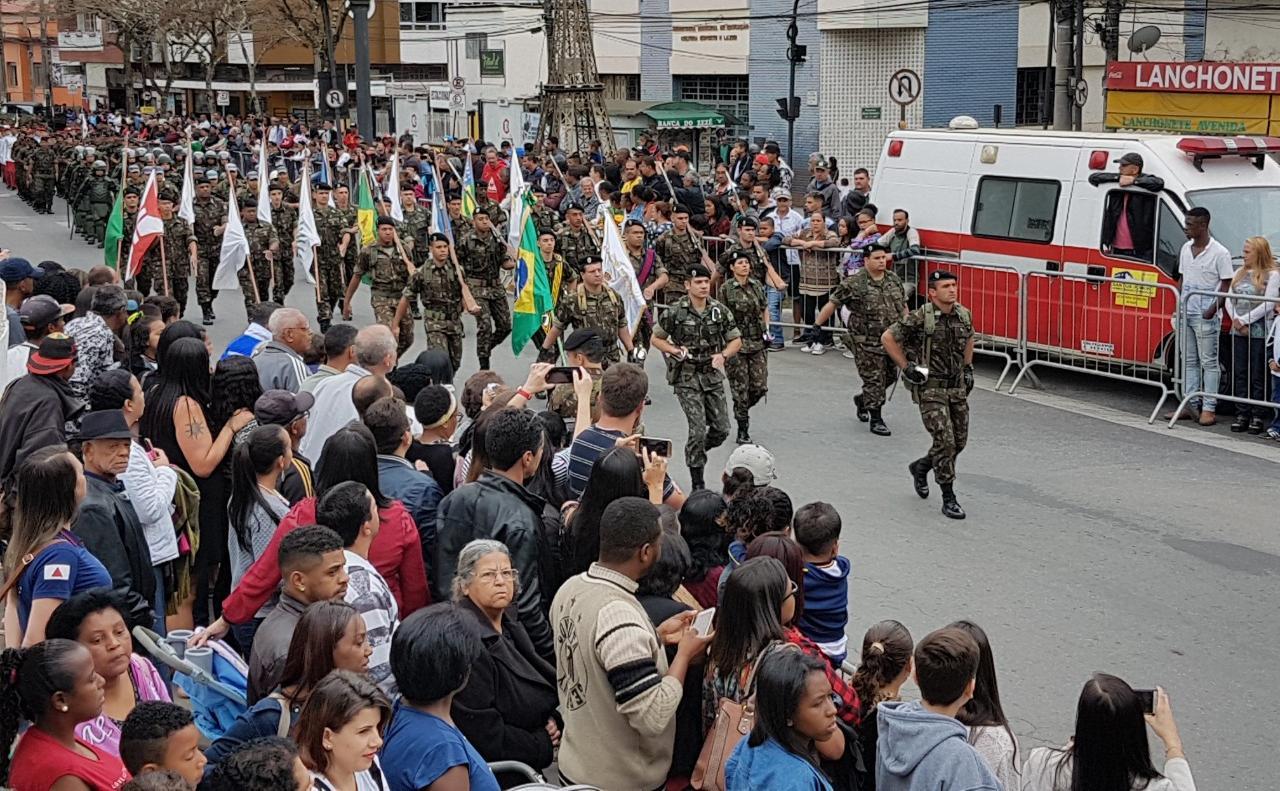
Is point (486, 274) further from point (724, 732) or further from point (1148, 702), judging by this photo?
point (1148, 702)

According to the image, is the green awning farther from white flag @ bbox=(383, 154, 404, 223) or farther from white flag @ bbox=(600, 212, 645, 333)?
white flag @ bbox=(600, 212, 645, 333)

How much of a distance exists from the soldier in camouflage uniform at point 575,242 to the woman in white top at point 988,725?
11111 millimetres

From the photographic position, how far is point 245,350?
9602 mm

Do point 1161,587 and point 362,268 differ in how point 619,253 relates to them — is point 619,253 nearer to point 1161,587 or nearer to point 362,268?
point 362,268

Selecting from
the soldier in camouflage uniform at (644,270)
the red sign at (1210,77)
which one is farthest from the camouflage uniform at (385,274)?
the red sign at (1210,77)

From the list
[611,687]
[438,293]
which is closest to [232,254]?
[438,293]

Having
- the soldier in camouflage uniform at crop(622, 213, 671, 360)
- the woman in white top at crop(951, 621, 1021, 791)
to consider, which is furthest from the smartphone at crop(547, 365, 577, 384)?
the soldier in camouflage uniform at crop(622, 213, 671, 360)

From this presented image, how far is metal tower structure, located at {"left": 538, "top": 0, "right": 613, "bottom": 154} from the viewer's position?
3616cm

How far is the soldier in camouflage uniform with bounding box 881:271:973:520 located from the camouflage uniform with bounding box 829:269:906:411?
7.71 feet

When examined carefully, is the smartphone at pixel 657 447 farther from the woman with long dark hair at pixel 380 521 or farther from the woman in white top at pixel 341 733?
the woman in white top at pixel 341 733

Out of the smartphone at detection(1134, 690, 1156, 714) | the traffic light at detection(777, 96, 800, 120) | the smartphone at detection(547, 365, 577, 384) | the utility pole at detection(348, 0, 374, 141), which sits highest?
the utility pole at detection(348, 0, 374, 141)

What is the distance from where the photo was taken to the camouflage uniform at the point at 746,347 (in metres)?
12.3

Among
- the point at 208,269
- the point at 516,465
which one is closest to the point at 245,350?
the point at 516,465

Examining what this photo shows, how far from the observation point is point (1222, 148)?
1359 cm
